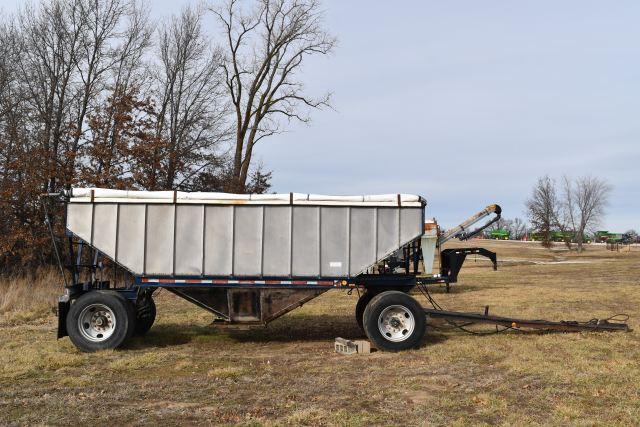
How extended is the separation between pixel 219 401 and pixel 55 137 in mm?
22175

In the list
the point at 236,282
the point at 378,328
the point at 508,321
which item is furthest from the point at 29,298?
the point at 508,321

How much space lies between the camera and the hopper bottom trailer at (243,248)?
A: 32.3 feet

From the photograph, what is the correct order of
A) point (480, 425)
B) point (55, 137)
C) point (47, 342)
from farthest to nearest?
point (55, 137) < point (47, 342) < point (480, 425)

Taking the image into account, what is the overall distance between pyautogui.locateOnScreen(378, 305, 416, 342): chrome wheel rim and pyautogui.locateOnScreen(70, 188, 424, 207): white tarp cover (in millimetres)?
1948

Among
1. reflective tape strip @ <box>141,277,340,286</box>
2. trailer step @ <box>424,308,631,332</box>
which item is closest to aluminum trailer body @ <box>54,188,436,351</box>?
reflective tape strip @ <box>141,277,340,286</box>

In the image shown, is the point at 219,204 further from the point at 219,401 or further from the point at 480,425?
the point at 480,425

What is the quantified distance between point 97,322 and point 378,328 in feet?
16.8

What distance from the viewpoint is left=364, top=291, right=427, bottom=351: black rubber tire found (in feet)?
32.1

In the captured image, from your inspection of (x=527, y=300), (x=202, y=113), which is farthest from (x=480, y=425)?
(x=202, y=113)

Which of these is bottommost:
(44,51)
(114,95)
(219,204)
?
(219,204)

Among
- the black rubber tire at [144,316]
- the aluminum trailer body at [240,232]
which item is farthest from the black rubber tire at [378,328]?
the black rubber tire at [144,316]

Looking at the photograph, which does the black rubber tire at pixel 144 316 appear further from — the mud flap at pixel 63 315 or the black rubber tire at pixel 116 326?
the mud flap at pixel 63 315

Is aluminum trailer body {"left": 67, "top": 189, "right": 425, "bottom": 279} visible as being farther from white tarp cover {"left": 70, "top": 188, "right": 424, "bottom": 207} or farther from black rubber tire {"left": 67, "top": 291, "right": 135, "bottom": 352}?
black rubber tire {"left": 67, "top": 291, "right": 135, "bottom": 352}

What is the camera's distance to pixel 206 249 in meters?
9.91
